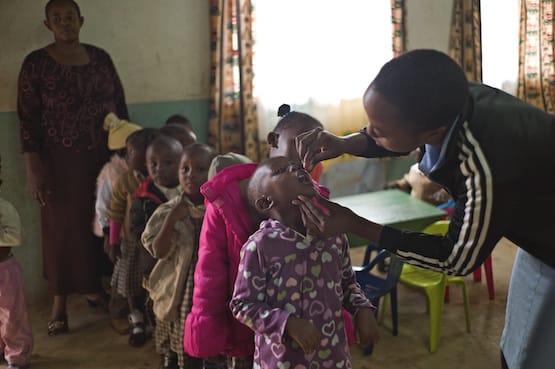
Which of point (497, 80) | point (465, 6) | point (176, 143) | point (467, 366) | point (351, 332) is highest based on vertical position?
point (465, 6)

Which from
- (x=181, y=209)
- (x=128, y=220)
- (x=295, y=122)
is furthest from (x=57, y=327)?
(x=295, y=122)

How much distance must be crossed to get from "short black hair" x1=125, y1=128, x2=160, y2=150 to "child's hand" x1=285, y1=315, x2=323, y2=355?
198 cm

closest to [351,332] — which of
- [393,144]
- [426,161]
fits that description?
[426,161]

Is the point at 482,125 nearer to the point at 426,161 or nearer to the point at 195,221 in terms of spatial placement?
the point at 426,161

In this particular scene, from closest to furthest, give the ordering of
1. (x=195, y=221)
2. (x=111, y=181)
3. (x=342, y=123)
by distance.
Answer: (x=195, y=221) < (x=111, y=181) < (x=342, y=123)

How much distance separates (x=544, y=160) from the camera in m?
1.38

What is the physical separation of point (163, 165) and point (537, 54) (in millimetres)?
4476

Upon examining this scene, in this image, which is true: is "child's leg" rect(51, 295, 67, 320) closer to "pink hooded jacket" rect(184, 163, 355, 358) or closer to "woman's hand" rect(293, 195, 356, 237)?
"pink hooded jacket" rect(184, 163, 355, 358)

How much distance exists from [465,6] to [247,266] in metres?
4.60

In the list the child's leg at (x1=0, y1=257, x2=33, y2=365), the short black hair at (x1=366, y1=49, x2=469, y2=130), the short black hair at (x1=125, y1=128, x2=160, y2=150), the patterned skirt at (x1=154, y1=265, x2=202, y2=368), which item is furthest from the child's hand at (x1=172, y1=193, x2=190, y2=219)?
the short black hair at (x1=366, y1=49, x2=469, y2=130)

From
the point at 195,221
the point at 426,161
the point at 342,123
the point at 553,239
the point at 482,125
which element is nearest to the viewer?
the point at 482,125

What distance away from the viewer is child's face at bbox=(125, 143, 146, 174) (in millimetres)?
3318

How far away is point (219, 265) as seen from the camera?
6.43 feet

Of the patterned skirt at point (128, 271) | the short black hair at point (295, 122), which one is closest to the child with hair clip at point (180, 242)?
the short black hair at point (295, 122)
